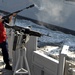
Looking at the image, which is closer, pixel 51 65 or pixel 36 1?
pixel 51 65

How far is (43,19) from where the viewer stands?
659 inches

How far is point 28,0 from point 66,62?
1347 centimetres

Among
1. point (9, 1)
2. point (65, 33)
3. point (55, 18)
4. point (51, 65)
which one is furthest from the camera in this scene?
point (9, 1)

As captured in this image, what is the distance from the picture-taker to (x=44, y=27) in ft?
53.0

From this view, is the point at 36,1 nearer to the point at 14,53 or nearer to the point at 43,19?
the point at 43,19

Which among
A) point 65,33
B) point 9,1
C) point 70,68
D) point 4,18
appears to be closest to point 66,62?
point 70,68

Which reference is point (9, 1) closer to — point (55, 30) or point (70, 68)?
point (55, 30)

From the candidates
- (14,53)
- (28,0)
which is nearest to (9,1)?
(28,0)

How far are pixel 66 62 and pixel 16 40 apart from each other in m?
0.82

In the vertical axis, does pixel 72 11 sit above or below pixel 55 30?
above

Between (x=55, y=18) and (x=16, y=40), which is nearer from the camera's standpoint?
(x=16, y=40)

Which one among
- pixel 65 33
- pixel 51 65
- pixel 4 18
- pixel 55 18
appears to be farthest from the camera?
pixel 55 18

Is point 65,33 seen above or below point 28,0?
below

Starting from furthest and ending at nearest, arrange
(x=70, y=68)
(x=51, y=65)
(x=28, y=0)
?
(x=28, y=0) < (x=51, y=65) < (x=70, y=68)
